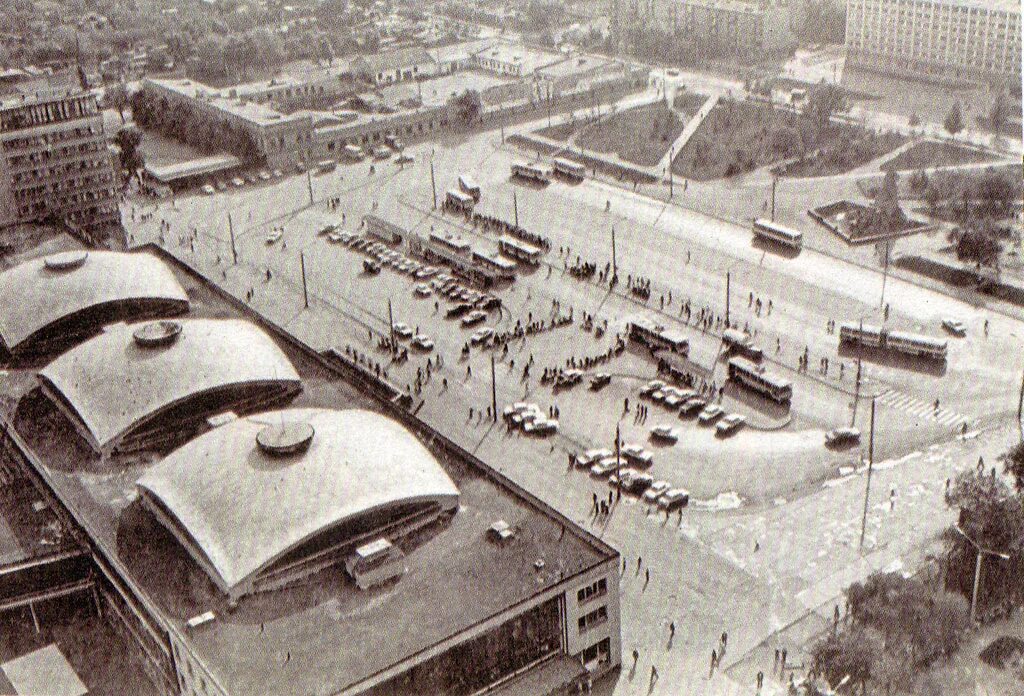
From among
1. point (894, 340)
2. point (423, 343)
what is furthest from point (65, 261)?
point (894, 340)

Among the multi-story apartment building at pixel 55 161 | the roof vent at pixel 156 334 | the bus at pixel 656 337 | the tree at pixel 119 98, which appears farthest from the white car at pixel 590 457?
the tree at pixel 119 98

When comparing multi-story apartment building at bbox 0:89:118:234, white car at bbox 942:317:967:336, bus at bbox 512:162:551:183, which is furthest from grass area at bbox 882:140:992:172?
multi-story apartment building at bbox 0:89:118:234

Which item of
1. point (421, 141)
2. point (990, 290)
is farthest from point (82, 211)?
point (990, 290)

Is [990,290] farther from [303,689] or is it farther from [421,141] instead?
[421,141]

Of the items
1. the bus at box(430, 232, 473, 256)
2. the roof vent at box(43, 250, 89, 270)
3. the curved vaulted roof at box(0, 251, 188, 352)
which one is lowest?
the bus at box(430, 232, 473, 256)

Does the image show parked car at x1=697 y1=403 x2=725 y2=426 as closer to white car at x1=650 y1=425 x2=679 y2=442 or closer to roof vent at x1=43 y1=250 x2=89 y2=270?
white car at x1=650 y1=425 x2=679 y2=442
